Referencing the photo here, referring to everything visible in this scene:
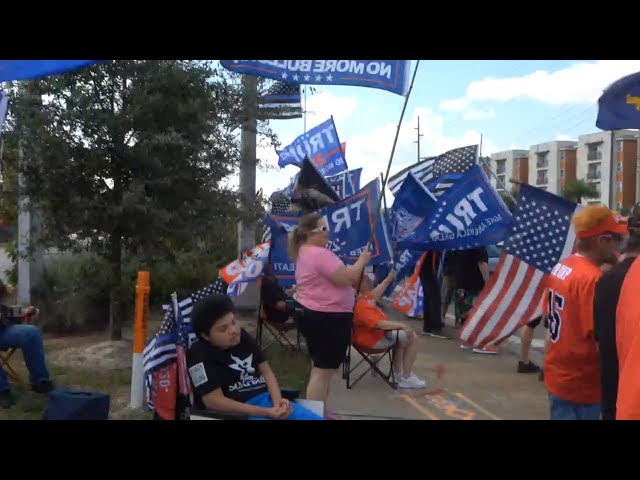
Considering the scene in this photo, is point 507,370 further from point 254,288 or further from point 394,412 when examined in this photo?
point 254,288

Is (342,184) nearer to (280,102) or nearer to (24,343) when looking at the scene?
(280,102)

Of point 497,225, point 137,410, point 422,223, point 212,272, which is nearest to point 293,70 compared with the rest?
point 422,223

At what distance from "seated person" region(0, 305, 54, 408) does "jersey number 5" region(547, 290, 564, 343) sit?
3.95 metres

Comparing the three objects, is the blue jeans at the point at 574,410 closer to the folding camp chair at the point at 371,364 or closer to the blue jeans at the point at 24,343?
the folding camp chair at the point at 371,364

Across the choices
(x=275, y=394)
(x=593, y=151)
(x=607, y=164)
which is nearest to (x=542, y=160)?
(x=593, y=151)

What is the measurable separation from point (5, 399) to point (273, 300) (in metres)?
2.63

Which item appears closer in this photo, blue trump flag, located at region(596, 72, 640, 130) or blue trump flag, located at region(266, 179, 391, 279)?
blue trump flag, located at region(596, 72, 640, 130)

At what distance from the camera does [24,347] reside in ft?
17.2

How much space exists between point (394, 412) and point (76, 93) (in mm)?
4103

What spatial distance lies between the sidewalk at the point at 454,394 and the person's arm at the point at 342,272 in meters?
1.40

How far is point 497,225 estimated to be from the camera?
659cm

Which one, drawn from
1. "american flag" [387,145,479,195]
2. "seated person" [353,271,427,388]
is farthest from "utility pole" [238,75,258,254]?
"american flag" [387,145,479,195]

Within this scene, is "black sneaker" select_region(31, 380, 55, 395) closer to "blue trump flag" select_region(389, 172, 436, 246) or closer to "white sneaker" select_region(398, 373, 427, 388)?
"white sneaker" select_region(398, 373, 427, 388)

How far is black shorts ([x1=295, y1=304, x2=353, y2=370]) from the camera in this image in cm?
453
